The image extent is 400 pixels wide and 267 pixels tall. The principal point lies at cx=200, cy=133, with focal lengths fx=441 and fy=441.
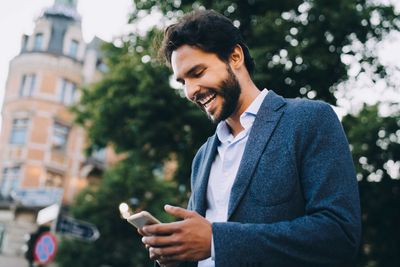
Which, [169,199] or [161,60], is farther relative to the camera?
[169,199]

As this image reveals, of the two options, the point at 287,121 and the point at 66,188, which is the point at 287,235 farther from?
the point at 66,188

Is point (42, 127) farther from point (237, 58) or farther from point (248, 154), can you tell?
point (248, 154)

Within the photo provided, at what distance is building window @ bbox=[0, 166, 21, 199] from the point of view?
2517 centimetres

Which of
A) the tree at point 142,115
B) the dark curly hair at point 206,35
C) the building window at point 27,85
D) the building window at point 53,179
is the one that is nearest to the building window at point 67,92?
the building window at point 27,85

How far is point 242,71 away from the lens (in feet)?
7.21

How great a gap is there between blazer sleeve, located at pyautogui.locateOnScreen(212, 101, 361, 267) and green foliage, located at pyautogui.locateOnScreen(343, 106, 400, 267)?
10.3 meters

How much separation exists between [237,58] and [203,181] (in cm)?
63

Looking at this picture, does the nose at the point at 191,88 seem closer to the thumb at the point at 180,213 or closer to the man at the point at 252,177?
the man at the point at 252,177

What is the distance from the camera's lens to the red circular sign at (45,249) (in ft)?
22.7

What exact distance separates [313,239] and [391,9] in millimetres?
11680

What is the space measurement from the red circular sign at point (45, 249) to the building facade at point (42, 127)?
17.8m

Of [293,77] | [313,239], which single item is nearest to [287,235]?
[313,239]

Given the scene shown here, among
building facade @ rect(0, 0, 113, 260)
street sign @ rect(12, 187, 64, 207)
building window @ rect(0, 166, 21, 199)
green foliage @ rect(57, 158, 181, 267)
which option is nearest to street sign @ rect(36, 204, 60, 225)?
green foliage @ rect(57, 158, 181, 267)

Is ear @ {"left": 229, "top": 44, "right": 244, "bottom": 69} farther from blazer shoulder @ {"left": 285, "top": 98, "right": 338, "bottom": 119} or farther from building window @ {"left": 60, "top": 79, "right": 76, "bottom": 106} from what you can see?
building window @ {"left": 60, "top": 79, "right": 76, "bottom": 106}
